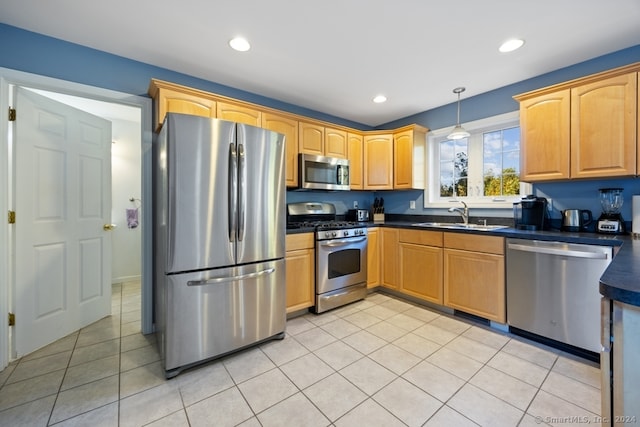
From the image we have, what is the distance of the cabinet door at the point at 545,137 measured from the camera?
87.5 inches

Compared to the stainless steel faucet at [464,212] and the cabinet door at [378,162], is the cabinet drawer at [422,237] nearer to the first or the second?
the stainless steel faucet at [464,212]

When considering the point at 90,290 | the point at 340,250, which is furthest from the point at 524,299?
the point at 90,290

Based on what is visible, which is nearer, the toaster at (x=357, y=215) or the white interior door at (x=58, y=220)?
the white interior door at (x=58, y=220)

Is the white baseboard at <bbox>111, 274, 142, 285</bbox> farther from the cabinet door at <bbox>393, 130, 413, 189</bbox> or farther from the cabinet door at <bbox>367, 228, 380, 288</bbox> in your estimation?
the cabinet door at <bbox>393, 130, 413, 189</bbox>

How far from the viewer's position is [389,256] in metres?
3.29

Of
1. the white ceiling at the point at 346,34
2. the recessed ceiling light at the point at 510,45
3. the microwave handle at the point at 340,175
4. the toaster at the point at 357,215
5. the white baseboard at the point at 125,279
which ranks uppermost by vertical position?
the white ceiling at the point at 346,34

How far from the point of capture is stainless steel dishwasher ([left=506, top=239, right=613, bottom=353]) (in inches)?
74.1

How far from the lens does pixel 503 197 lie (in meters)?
2.97

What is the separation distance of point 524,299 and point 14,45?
4415 mm

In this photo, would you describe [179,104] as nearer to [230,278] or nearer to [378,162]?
[230,278]

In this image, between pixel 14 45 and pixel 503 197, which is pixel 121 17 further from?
pixel 503 197

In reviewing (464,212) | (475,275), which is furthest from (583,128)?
(475,275)

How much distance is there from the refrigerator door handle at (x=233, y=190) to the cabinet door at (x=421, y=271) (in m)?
2.04

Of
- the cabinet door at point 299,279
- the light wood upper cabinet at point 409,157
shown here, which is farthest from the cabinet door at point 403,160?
the cabinet door at point 299,279
